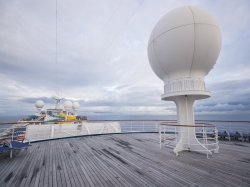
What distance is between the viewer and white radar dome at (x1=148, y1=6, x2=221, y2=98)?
5293mm

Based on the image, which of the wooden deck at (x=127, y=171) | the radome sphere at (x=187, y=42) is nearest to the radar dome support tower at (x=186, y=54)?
the radome sphere at (x=187, y=42)

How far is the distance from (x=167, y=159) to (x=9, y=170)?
477cm

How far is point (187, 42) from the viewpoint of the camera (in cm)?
529

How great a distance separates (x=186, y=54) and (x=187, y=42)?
1.43ft

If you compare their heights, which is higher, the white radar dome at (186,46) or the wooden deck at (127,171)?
the white radar dome at (186,46)

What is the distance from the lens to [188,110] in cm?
600

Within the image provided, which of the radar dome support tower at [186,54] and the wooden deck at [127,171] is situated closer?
the wooden deck at [127,171]

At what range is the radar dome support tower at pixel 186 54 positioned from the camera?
530 centimetres

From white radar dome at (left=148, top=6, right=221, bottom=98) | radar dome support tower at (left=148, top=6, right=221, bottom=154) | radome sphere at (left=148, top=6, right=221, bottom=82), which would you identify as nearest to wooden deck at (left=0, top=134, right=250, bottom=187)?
radar dome support tower at (left=148, top=6, right=221, bottom=154)

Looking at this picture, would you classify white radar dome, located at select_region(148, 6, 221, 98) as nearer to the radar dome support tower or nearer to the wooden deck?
the radar dome support tower

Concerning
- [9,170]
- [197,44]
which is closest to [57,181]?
[9,170]

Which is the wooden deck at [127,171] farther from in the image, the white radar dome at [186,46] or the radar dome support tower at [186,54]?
the white radar dome at [186,46]

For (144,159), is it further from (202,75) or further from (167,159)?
(202,75)

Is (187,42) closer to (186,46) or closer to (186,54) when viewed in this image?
(186,46)
